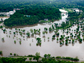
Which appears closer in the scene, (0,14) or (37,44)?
(37,44)

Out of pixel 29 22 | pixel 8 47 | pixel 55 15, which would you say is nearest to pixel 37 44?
pixel 8 47

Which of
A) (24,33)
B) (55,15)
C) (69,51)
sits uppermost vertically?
(55,15)

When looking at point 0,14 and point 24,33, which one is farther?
point 0,14

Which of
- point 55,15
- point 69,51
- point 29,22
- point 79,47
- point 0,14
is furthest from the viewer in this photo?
point 0,14

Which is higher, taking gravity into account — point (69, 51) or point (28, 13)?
point (28, 13)

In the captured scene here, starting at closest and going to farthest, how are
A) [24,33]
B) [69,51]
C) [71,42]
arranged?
[69,51] → [71,42] → [24,33]

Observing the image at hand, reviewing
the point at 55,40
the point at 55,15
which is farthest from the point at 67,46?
the point at 55,15

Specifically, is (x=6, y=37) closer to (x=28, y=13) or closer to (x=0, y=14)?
(x=28, y=13)

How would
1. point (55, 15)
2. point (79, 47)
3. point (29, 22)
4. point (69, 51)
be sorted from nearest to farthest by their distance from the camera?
point (69, 51) → point (79, 47) → point (29, 22) → point (55, 15)

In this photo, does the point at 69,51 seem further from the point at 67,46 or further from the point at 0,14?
the point at 0,14
